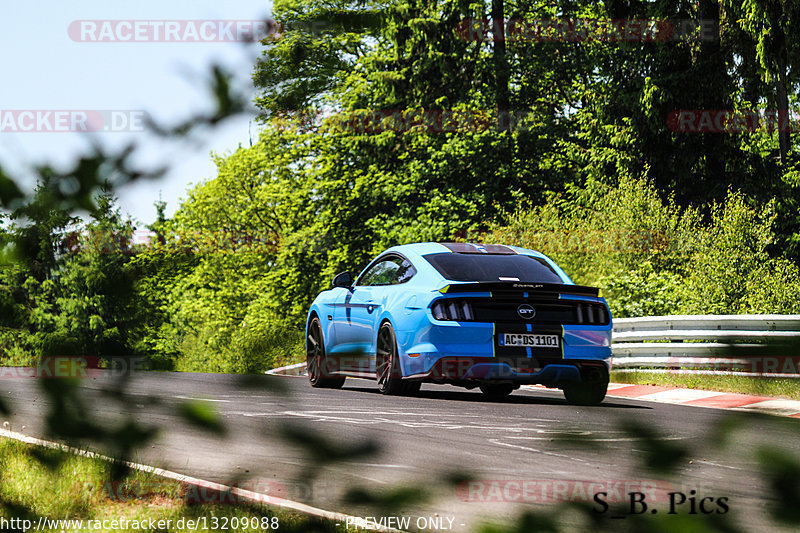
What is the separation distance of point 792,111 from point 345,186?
17.6 meters

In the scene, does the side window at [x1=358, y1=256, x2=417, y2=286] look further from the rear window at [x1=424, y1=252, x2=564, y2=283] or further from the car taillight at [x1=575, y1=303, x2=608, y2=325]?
the car taillight at [x1=575, y1=303, x2=608, y2=325]

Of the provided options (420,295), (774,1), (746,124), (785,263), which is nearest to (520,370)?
(420,295)

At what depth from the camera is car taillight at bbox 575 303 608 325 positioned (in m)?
9.63

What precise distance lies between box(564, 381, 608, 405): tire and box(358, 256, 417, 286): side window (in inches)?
79.1

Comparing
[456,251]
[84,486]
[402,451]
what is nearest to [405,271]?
[456,251]

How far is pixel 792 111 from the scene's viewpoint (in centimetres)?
3834

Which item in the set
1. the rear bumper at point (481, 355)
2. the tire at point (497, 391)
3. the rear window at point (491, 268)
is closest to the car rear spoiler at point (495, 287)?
the rear bumper at point (481, 355)

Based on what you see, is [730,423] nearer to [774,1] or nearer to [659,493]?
[659,493]

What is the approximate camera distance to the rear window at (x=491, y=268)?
10148 mm

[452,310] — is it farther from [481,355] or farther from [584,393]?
[584,393]

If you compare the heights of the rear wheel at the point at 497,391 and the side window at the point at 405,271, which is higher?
the side window at the point at 405,271

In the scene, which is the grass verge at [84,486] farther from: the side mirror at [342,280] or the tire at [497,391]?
the tire at [497,391]

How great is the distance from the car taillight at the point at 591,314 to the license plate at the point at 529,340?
376 millimetres

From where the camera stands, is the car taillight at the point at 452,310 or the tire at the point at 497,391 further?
the tire at the point at 497,391
